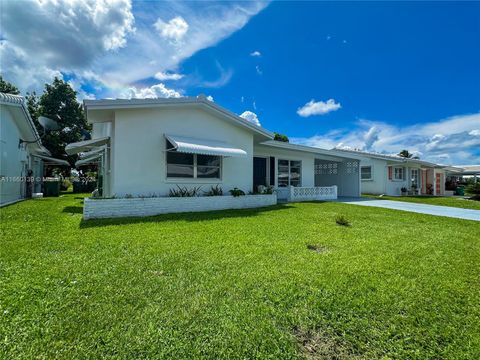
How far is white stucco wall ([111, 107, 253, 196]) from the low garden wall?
113 cm

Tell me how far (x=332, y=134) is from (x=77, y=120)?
132 feet

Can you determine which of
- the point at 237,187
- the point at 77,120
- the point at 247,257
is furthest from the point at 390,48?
the point at 77,120

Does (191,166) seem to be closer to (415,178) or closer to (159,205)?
(159,205)

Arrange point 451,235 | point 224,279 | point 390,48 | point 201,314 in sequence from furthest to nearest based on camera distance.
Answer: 1. point 390,48
2. point 451,235
3. point 224,279
4. point 201,314

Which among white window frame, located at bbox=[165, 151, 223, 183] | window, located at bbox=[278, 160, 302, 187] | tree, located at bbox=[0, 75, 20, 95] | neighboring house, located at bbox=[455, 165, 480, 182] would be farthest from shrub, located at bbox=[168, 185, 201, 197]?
neighboring house, located at bbox=[455, 165, 480, 182]

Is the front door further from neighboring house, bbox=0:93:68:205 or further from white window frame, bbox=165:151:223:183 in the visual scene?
neighboring house, bbox=0:93:68:205

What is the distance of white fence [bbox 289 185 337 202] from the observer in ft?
61.9

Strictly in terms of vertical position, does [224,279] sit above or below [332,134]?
below

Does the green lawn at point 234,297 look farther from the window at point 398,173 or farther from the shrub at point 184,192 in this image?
the window at point 398,173

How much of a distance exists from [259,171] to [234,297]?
16082 mm

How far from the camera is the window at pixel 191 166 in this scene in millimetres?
12906

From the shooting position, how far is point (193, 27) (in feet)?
46.0

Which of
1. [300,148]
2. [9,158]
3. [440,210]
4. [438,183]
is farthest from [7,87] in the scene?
[438,183]

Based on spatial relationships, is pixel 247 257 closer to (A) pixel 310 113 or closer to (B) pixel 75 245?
(B) pixel 75 245
